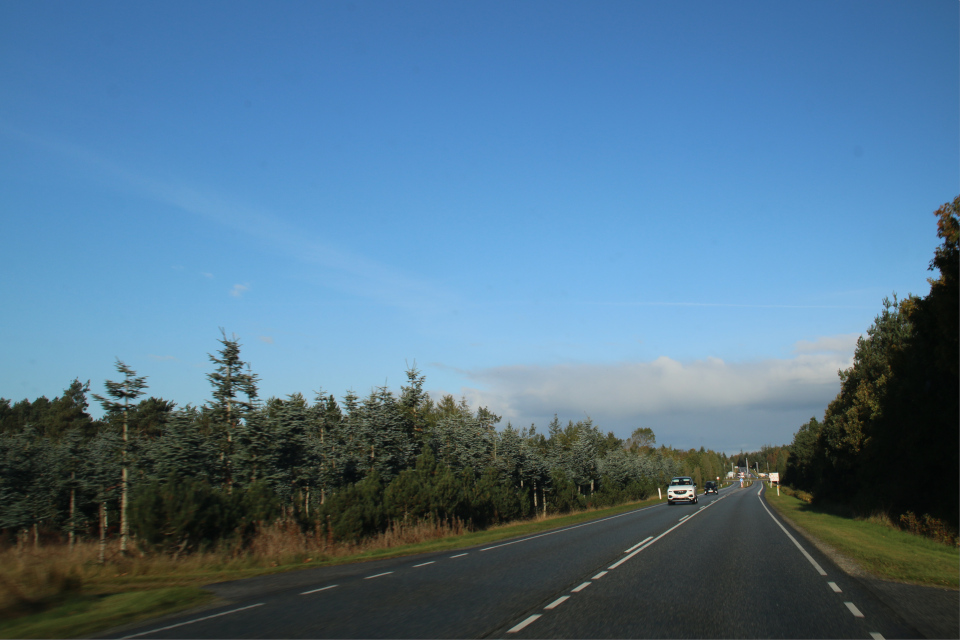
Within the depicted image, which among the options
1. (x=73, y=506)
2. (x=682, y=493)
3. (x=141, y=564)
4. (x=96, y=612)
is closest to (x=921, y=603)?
(x=96, y=612)

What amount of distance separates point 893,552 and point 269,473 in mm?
22595

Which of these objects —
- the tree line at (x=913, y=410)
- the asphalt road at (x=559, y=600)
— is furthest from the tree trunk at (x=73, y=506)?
the tree line at (x=913, y=410)

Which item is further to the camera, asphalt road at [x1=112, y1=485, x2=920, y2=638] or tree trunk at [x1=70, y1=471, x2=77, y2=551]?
tree trunk at [x1=70, y1=471, x2=77, y2=551]

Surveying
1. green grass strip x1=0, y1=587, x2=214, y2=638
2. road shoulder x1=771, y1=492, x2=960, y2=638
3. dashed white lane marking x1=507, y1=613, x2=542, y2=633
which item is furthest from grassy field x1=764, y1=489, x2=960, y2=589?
green grass strip x1=0, y1=587, x2=214, y2=638

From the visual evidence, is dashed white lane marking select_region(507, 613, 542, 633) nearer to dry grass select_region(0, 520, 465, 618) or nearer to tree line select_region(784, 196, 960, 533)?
dry grass select_region(0, 520, 465, 618)

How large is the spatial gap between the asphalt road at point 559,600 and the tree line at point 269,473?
6779 millimetres

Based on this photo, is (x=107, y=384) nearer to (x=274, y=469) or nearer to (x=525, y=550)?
(x=274, y=469)

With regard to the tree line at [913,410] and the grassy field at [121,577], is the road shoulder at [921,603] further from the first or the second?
the grassy field at [121,577]

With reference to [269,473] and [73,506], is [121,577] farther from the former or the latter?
[73,506]

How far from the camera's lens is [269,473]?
27.6 metres

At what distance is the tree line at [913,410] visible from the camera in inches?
707

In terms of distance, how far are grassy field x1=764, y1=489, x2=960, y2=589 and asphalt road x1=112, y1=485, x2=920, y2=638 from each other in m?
1.08

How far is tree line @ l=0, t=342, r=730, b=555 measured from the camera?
20.0 m

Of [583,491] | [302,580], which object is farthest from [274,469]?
[583,491]
